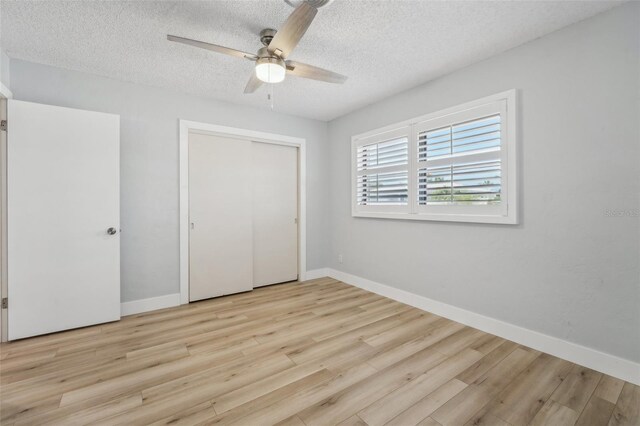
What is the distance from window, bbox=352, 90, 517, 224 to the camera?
2473 mm

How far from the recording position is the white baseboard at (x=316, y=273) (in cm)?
445

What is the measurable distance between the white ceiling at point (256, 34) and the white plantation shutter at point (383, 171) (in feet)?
2.46

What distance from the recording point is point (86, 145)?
2.69 metres

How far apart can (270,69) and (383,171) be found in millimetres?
2053

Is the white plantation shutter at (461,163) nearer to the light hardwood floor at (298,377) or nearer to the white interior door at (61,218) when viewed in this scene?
the light hardwood floor at (298,377)

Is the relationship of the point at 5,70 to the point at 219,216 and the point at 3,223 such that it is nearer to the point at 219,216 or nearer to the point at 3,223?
the point at 3,223

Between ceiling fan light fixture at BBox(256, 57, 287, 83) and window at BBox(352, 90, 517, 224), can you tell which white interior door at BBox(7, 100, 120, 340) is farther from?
window at BBox(352, 90, 517, 224)

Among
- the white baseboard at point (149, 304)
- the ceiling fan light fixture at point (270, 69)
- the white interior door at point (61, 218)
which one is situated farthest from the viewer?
the white baseboard at point (149, 304)

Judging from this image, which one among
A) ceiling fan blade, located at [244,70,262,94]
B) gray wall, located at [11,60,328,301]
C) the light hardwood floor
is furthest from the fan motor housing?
the light hardwood floor

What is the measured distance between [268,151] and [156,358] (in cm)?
289

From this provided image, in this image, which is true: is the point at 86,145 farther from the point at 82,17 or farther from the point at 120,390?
the point at 120,390

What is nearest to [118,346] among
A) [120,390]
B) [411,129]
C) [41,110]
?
[120,390]

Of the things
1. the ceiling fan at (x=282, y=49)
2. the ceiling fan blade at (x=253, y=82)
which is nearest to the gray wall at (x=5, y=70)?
the ceiling fan at (x=282, y=49)

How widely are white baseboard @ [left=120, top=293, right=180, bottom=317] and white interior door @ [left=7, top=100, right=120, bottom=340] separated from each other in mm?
205
